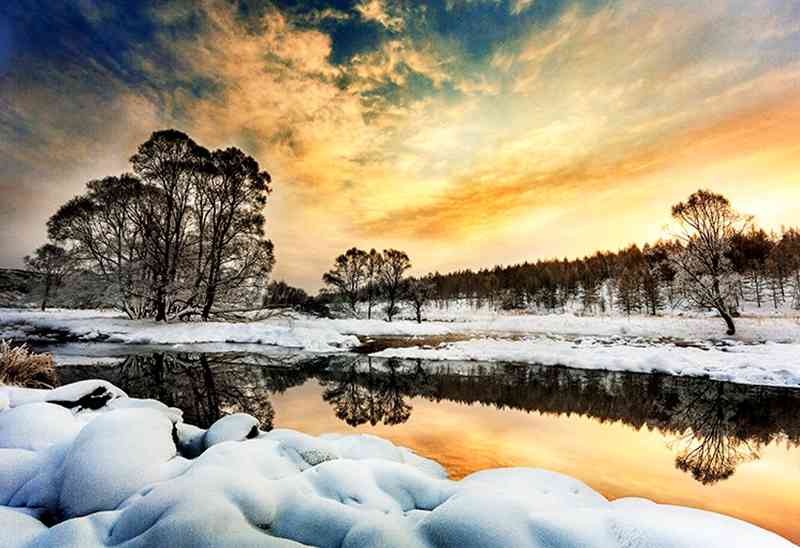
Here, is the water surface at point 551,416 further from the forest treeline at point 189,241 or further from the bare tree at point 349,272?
the bare tree at point 349,272

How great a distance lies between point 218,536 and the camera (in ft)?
5.67

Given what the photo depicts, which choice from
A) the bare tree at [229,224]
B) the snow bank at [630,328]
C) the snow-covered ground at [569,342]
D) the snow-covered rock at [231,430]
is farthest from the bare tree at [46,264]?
the snow-covered rock at [231,430]

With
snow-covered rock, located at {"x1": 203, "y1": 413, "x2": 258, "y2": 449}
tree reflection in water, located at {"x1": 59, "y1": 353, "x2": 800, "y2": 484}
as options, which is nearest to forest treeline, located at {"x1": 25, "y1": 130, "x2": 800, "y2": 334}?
tree reflection in water, located at {"x1": 59, "y1": 353, "x2": 800, "y2": 484}

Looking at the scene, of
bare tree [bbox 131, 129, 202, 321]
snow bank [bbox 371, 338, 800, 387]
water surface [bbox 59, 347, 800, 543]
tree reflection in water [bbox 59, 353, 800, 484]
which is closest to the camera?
water surface [bbox 59, 347, 800, 543]

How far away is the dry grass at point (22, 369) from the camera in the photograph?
5438 millimetres

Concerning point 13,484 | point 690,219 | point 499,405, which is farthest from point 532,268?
point 13,484

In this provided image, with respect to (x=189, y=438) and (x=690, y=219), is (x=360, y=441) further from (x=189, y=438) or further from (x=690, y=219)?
(x=690, y=219)

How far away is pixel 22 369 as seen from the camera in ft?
18.7

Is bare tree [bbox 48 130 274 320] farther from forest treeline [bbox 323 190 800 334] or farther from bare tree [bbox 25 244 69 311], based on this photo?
forest treeline [bbox 323 190 800 334]

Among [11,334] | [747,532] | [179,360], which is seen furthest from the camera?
[11,334]

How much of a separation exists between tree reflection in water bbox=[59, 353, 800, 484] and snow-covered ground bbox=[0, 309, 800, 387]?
1199mm

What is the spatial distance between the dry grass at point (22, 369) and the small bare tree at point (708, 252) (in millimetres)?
27518

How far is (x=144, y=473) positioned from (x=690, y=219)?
2851 cm

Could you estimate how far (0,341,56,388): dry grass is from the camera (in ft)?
17.8
